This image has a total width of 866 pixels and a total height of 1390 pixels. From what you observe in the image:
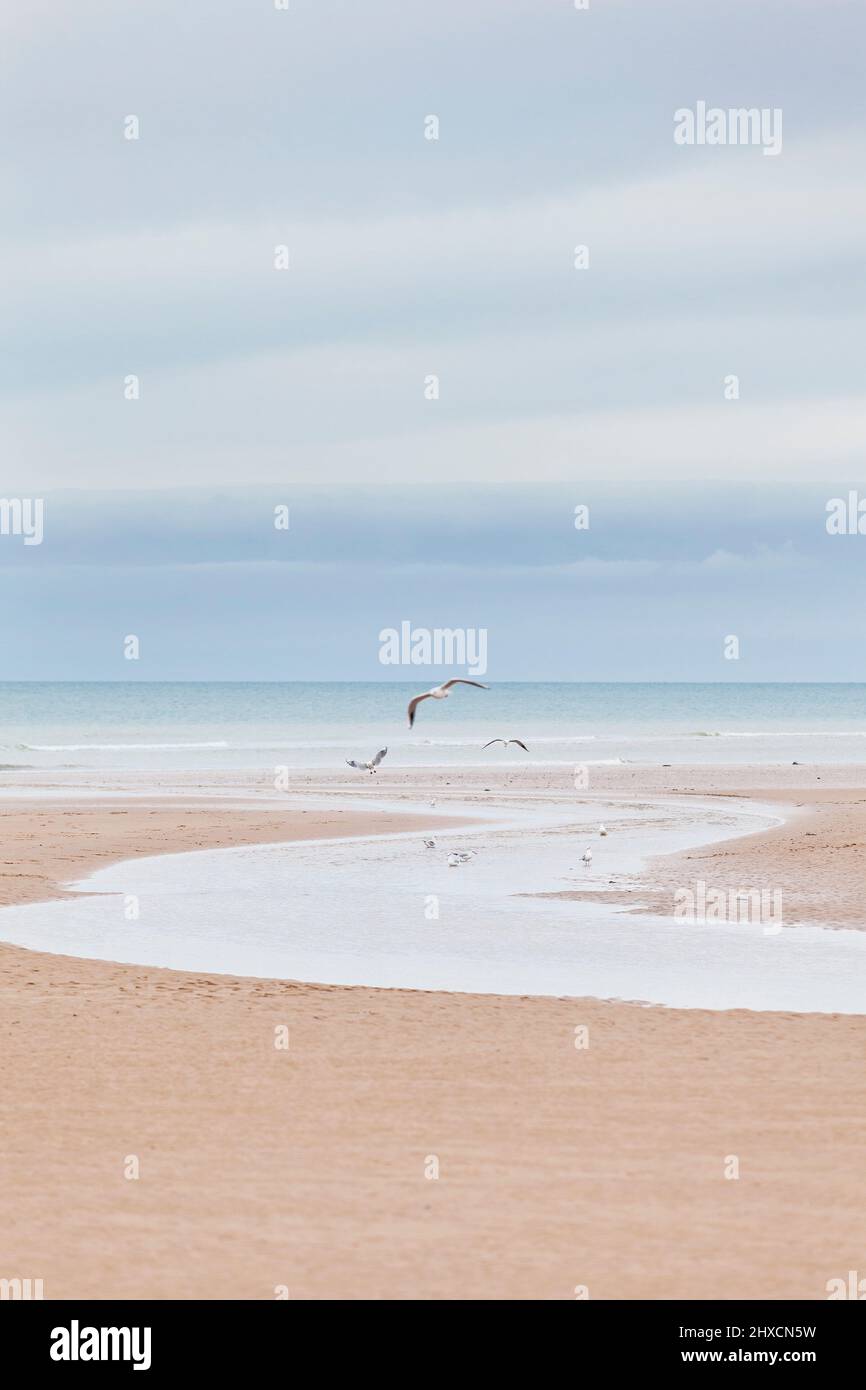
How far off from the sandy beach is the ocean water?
53.5 meters

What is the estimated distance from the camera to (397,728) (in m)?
114

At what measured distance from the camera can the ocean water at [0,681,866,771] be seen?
77.5 metres

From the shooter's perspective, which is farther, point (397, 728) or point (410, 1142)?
point (397, 728)

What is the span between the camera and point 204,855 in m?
32.4

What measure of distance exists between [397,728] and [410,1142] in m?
102
